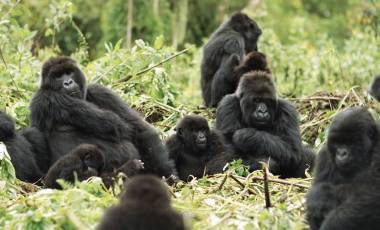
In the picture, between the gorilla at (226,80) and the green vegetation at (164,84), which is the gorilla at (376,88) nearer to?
the green vegetation at (164,84)

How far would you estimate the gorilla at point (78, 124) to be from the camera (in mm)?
8250

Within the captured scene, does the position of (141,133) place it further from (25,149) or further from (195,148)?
(25,149)

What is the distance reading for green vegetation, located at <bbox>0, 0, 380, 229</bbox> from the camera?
19.2ft

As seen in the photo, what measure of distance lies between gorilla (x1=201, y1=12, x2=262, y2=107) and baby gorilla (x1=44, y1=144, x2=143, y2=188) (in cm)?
399

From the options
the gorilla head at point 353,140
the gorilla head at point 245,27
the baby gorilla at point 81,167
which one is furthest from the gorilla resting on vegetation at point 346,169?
the gorilla head at point 245,27

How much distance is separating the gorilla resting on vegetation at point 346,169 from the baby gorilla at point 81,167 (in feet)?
6.22

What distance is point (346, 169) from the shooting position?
5828 millimetres

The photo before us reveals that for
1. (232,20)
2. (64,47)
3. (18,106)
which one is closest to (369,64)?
(232,20)

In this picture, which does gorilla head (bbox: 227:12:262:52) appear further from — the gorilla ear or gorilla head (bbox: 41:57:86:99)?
the gorilla ear

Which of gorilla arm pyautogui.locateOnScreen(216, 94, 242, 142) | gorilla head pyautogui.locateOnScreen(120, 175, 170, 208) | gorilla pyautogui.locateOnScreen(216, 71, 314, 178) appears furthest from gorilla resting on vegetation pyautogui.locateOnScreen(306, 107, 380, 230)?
gorilla arm pyautogui.locateOnScreen(216, 94, 242, 142)

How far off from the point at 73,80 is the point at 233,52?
364 cm

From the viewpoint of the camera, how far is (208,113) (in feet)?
35.3

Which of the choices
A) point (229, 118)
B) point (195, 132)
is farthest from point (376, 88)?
point (195, 132)

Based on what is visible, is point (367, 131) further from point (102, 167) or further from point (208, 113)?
point (208, 113)
